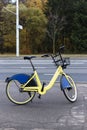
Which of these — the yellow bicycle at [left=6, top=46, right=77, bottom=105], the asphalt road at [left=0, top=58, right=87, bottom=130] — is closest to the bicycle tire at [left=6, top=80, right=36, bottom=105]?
the yellow bicycle at [left=6, top=46, right=77, bottom=105]

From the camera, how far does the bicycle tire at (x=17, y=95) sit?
8764 millimetres

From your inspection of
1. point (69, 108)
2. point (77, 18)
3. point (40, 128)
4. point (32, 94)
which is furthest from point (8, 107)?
point (77, 18)

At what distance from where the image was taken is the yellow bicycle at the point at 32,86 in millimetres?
8688

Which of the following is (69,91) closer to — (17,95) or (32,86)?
(32,86)

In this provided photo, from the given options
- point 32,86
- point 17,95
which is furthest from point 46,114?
point 17,95

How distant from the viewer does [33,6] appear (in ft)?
173

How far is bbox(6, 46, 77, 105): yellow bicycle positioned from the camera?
8.69m

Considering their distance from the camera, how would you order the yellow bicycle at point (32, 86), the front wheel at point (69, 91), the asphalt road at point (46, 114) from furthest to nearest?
1. the front wheel at point (69, 91)
2. the yellow bicycle at point (32, 86)
3. the asphalt road at point (46, 114)

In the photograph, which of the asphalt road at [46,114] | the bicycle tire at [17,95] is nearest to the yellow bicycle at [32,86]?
the bicycle tire at [17,95]

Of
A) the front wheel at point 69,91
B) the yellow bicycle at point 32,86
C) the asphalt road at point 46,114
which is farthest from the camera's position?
the front wheel at point 69,91

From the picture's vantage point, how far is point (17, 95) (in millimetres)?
8883

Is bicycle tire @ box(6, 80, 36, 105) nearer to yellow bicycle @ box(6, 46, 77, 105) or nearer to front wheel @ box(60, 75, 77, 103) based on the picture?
yellow bicycle @ box(6, 46, 77, 105)

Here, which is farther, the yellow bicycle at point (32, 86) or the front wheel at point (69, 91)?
the front wheel at point (69, 91)

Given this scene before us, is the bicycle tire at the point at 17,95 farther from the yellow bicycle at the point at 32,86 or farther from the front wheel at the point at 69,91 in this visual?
the front wheel at the point at 69,91
